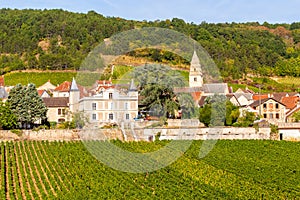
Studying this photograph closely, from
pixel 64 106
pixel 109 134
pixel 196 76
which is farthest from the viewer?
pixel 196 76

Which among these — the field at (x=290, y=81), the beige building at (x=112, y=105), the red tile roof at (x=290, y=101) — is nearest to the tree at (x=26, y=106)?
the beige building at (x=112, y=105)

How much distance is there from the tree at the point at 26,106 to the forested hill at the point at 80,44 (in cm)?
3429

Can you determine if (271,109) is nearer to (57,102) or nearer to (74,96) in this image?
(74,96)

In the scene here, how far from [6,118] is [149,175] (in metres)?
17.9

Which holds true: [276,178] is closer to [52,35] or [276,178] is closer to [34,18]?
[52,35]

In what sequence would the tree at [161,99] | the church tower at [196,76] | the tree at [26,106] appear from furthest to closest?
the church tower at [196,76] < the tree at [26,106] < the tree at [161,99]

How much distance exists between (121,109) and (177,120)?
570 centimetres

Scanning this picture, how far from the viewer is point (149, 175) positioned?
25984 mm

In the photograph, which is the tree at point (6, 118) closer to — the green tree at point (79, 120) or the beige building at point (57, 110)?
the green tree at point (79, 120)

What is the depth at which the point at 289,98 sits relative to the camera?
2093 inches

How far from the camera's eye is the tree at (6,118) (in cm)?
4043

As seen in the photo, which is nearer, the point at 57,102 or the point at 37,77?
the point at 57,102

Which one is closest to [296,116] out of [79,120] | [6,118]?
[79,120]

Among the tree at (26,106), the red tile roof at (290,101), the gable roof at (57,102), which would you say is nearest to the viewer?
the tree at (26,106)
